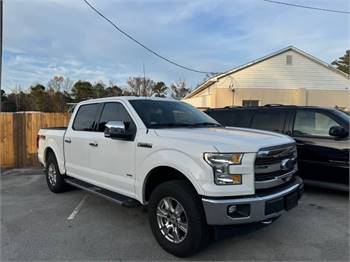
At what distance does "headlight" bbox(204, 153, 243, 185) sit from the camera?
3.72 meters

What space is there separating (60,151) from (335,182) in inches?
202

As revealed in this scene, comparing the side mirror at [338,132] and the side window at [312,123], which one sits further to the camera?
the side window at [312,123]

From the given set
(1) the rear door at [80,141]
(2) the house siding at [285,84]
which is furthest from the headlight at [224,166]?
(2) the house siding at [285,84]

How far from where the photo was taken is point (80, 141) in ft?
19.7

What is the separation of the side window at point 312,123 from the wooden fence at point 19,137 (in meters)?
7.87

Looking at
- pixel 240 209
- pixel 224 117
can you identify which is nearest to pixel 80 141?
pixel 240 209

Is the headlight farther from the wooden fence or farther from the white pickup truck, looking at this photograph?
the wooden fence

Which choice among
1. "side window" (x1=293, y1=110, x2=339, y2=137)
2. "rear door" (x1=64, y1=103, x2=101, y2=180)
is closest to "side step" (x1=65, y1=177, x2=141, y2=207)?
"rear door" (x1=64, y1=103, x2=101, y2=180)

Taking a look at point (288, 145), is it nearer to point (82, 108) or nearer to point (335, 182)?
point (335, 182)

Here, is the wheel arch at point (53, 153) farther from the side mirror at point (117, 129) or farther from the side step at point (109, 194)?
the side mirror at point (117, 129)

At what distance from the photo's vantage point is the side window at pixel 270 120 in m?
7.51

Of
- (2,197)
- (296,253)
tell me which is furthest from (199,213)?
(2,197)

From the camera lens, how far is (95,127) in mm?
5828

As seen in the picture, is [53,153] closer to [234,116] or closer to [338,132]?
[234,116]
